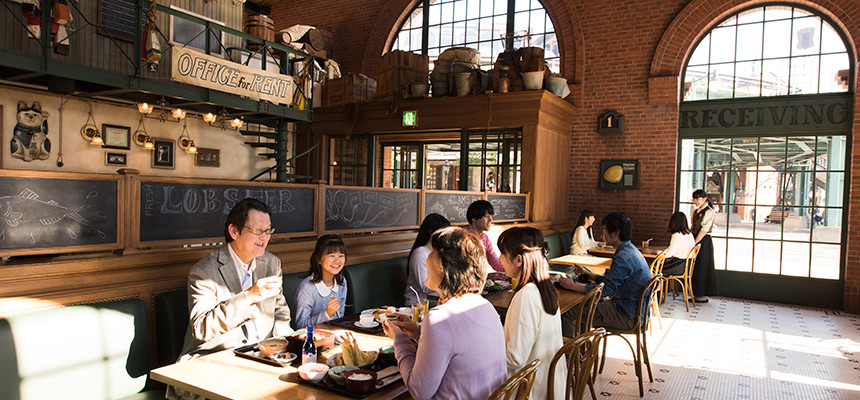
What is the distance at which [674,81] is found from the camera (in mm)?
8695

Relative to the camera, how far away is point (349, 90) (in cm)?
1002

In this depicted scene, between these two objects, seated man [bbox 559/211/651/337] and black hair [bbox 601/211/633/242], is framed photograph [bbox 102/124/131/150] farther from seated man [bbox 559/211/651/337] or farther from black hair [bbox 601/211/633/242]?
black hair [bbox 601/211/633/242]

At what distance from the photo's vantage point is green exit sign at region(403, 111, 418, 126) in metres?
9.23

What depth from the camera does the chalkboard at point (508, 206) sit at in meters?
7.77

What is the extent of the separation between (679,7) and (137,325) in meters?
8.81

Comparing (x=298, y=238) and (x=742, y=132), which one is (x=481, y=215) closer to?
(x=298, y=238)

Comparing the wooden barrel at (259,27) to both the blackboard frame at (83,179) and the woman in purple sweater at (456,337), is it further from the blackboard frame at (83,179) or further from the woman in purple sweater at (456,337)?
the woman in purple sweater at (456,337)

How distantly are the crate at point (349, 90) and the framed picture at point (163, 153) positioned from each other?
286 cm

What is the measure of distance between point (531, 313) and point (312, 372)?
1089 mm

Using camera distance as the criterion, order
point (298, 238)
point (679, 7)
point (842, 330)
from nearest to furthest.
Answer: point (298, 238), point (842, 330), point (679, 7)

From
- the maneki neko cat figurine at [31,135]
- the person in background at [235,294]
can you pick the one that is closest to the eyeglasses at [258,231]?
the person in background at [235,294]

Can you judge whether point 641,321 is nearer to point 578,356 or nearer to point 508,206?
point 578,356

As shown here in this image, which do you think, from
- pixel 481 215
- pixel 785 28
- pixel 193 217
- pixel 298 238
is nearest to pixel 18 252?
pixel 193 217

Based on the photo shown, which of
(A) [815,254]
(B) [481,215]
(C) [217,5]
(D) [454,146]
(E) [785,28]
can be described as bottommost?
(A) [815,254]
